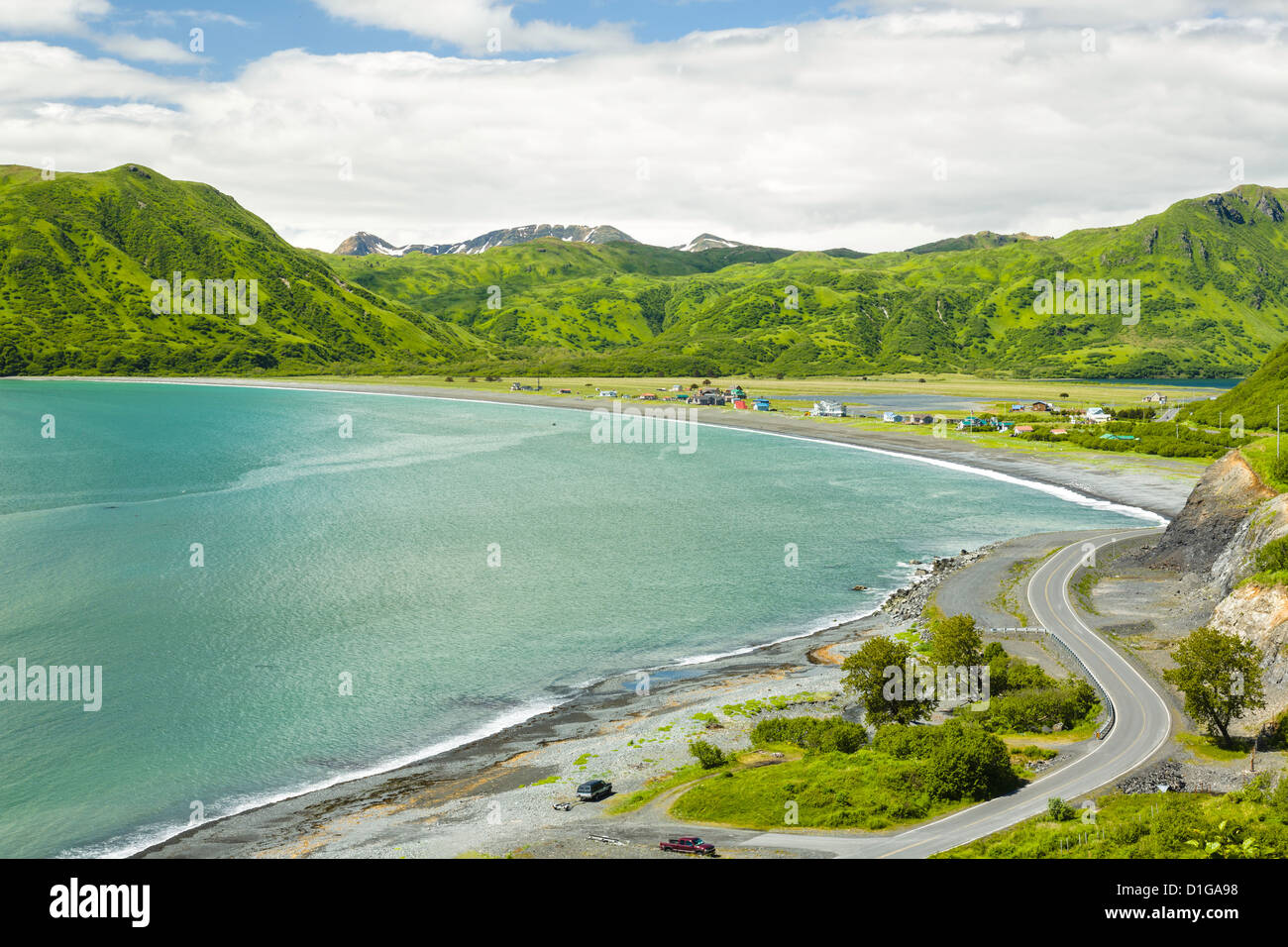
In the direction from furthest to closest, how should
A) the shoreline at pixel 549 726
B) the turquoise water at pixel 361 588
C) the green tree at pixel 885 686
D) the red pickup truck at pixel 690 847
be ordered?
the turquoise water at pixel 361 588
the green tree at pixel 885 686
the shoreline at pixel 549 726
the red pickup truck at pixel 690 847

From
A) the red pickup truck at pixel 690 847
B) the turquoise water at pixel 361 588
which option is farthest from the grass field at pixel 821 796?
the turquoise water at pixel 361 588

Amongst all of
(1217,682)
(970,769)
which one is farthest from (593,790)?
(1217,682)

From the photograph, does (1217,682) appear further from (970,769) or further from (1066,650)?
(970,769)

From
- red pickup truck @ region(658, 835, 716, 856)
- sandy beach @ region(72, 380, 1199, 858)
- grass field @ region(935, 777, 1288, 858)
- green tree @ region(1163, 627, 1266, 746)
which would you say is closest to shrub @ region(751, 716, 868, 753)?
sandy beach @ region(72, 380, 1199, 858)

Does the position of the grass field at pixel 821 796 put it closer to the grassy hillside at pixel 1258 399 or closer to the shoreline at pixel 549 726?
the shoreline at pixel 549 726

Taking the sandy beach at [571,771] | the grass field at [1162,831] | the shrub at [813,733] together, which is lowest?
the sandy beach at [571,771]
